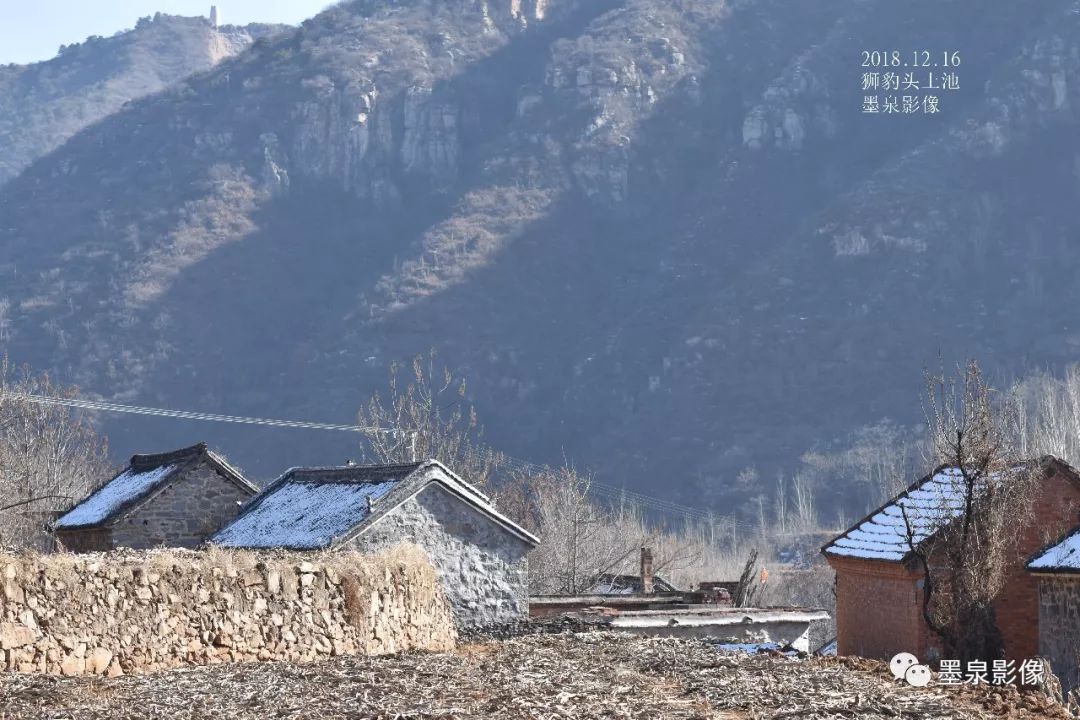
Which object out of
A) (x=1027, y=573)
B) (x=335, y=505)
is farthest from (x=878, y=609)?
(x=335, y=505)

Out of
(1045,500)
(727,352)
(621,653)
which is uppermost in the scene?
(727,352)

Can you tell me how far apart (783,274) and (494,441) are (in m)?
41.5

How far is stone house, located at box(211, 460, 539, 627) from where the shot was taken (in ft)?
105

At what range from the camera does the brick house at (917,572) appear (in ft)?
99.6

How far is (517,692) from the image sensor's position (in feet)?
59.4

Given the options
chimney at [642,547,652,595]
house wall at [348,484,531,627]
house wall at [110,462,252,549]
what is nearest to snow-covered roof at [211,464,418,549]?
house wall at [348,484,531,627]

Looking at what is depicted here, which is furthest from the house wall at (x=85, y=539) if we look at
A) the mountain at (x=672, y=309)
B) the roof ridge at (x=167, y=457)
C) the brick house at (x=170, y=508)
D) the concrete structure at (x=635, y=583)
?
the mountain at (x=672, y=309)

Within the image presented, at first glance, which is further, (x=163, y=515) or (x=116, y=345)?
(x=116, y=345)

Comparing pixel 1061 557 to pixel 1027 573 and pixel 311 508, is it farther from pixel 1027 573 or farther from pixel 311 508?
pixel 311 508

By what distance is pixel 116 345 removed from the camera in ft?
578

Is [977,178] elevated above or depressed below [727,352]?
above

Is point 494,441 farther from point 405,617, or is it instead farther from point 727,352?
point 405,617

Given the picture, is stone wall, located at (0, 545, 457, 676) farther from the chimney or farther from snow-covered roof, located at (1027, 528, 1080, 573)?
the chimney

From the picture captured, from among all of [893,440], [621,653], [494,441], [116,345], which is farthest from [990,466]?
[116,345]
